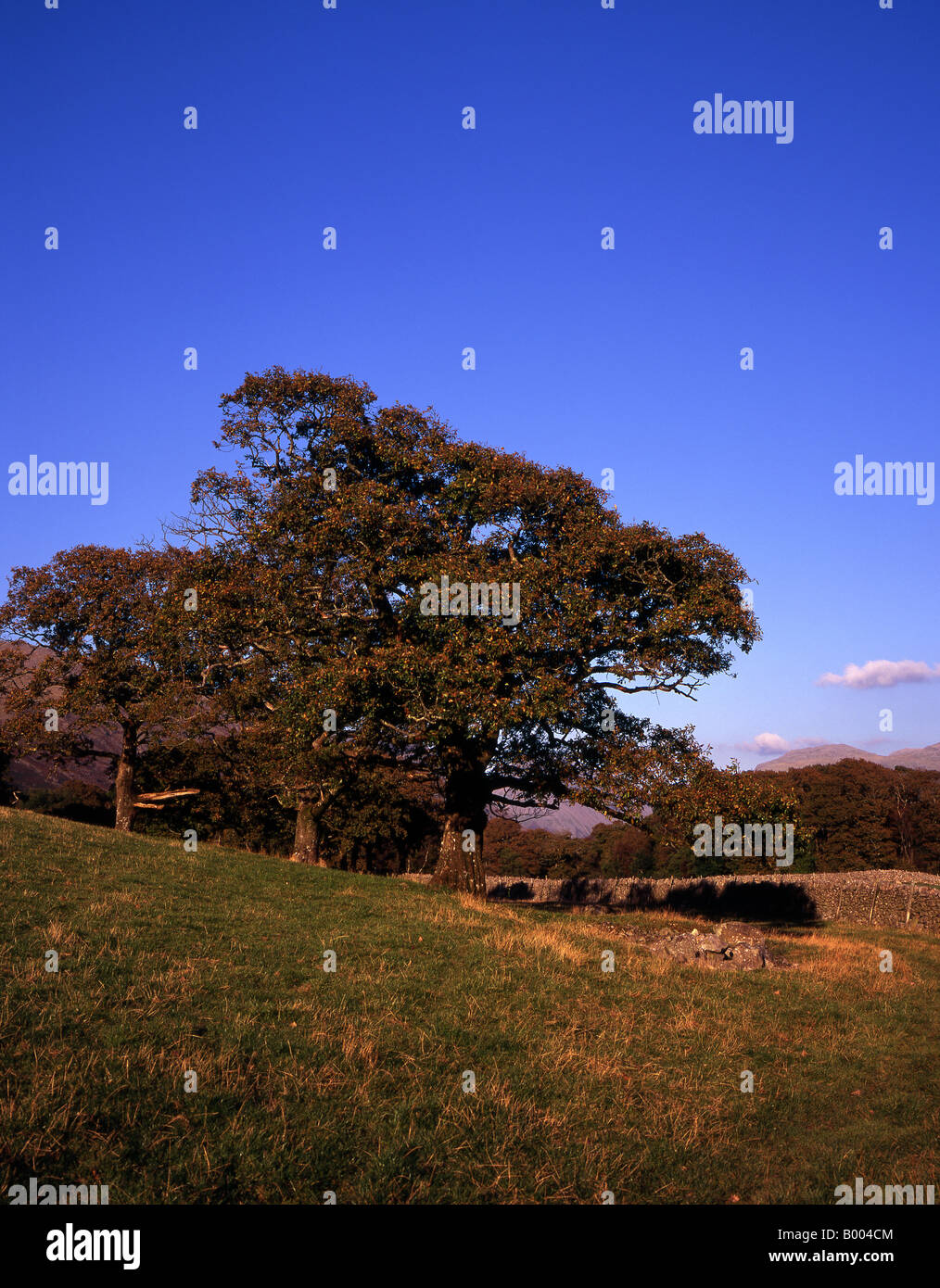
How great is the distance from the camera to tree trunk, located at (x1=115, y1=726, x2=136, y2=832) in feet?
149

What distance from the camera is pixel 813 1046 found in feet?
44.5

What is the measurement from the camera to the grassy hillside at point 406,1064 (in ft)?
23.4

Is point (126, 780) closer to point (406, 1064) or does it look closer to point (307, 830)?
point (307, 830)

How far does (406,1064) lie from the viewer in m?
9.65

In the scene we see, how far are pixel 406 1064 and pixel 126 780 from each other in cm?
4177

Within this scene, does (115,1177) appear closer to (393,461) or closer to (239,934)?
(239,934)

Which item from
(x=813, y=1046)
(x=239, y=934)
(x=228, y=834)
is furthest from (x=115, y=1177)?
(x=228, y=834)

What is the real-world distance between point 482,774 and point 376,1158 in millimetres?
21196

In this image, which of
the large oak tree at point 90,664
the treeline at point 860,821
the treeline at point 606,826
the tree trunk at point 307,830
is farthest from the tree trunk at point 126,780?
the treeline at point 860,821

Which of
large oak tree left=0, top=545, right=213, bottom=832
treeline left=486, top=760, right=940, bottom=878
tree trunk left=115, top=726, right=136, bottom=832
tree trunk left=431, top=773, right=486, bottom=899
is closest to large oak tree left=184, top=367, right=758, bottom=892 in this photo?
→ tree trunk left=431, top=773, right=486, bottom=899

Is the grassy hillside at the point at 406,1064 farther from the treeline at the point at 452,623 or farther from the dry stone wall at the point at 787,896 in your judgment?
the dry stone wall at the point at 787,896

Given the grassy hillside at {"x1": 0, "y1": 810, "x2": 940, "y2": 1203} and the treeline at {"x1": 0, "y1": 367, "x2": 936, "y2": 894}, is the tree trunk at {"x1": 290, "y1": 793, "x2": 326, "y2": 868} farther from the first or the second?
the grassy hillside at {"x1": 0, "y1": 810, "x2": 940, "y2": 1203}

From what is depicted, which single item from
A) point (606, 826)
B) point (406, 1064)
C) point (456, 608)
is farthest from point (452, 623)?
point (606, 826)

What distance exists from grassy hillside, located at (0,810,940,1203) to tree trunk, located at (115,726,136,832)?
2842cm
